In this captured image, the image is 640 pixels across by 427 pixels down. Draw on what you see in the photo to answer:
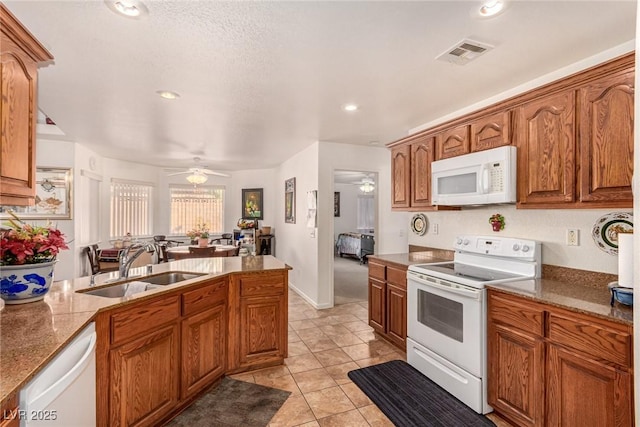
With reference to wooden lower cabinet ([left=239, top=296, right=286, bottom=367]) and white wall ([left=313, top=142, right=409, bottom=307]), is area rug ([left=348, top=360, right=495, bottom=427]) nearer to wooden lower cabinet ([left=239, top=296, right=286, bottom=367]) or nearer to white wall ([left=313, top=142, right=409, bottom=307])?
wooden lower cabinet ([left=239, top=296, right=286, bottom=367])

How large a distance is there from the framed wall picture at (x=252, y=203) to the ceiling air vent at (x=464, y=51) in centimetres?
590

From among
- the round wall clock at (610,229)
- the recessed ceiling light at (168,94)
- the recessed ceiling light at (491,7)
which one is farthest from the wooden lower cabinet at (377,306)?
the recessed ceiling light at (168,94)

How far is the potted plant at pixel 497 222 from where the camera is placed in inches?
111

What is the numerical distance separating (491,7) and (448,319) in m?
2.07

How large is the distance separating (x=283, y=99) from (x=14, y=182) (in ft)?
6.69

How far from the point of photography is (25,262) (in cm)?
167

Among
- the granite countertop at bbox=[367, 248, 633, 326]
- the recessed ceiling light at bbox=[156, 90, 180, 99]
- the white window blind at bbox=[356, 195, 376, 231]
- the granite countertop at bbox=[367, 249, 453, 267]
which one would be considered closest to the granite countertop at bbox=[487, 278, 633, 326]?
the granite countertop at bbox=[367, 248, 633, 326]

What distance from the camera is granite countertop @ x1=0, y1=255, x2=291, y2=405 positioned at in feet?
3.39

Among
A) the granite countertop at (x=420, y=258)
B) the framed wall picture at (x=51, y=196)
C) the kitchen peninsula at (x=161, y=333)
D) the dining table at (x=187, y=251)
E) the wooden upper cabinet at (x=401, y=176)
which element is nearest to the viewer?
the kitchen peninsula at (x=161, y=333)

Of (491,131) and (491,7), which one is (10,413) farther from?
(491,131)

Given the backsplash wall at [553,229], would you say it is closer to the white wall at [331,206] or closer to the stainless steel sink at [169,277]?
the white wall at [331,206]

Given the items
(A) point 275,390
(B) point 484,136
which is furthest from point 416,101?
(A) point 275,390

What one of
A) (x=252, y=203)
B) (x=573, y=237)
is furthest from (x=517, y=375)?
(x=252, y=203)

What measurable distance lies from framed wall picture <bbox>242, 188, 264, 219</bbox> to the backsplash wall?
519cm
